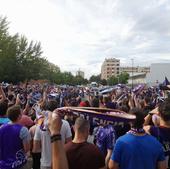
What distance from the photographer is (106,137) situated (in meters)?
5.96

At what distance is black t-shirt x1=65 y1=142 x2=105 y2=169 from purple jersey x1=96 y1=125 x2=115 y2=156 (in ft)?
5.34

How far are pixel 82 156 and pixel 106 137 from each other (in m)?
1.86

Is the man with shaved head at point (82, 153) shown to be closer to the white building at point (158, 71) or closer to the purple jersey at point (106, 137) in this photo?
the purple jersey at point (106, 137)

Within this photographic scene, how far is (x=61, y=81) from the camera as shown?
139m

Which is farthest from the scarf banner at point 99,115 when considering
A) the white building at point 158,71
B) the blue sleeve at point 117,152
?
the white building at point 158,71

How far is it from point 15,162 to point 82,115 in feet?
8.64

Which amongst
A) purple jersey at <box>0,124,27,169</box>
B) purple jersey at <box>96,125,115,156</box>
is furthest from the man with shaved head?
purple jersey at <box>0,124,27,169</box>

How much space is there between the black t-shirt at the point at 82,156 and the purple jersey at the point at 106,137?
163cm

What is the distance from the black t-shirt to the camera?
4.11 m

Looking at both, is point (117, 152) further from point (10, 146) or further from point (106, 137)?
point (10, 146)

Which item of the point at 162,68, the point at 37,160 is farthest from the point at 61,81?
the point at 37,160

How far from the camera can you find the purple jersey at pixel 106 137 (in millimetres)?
5871

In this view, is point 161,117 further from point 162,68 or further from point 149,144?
point 162,68

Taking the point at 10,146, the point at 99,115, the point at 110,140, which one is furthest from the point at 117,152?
the point at 10,146
